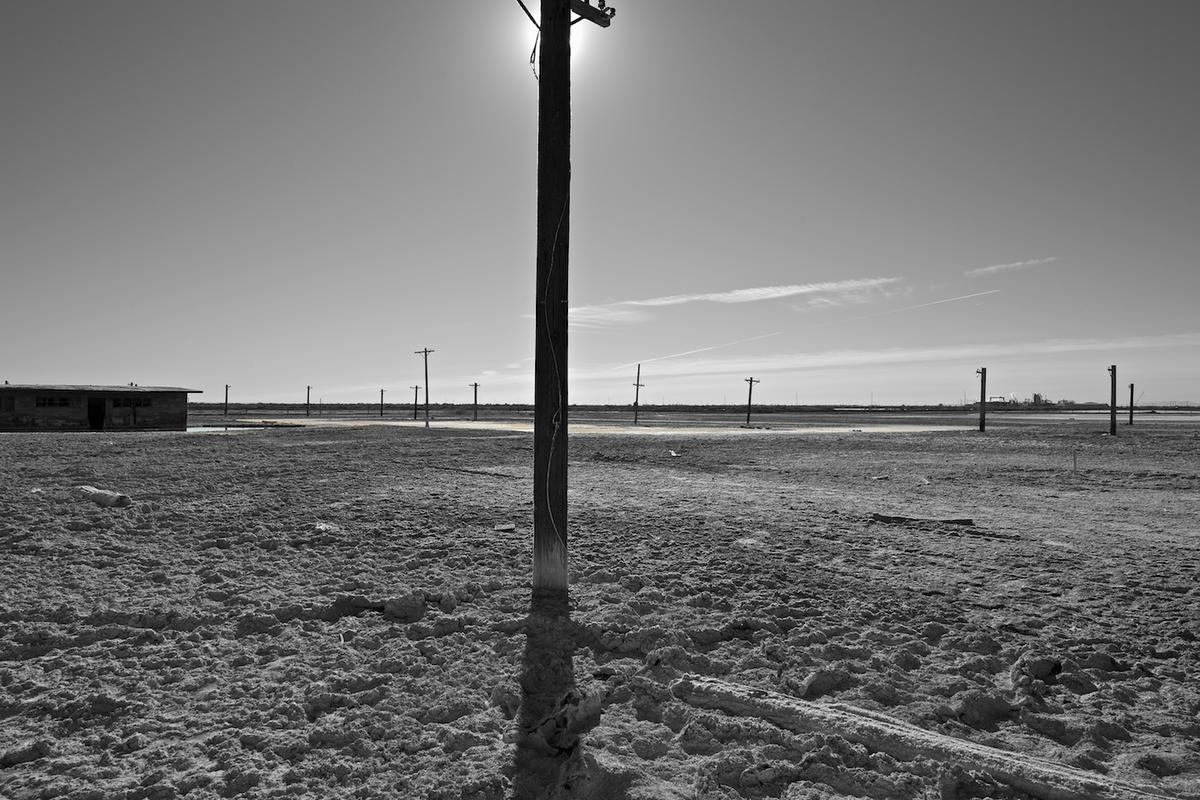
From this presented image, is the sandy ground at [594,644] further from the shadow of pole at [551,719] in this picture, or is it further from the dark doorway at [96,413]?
the dark doorway at [96,413]

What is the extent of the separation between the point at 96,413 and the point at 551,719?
39421mm

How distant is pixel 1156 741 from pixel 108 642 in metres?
5.45

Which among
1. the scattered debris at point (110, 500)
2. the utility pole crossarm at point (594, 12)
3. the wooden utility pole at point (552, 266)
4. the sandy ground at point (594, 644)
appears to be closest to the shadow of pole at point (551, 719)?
the sandy ground at point (594, 644)

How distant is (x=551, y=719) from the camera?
9.00ft

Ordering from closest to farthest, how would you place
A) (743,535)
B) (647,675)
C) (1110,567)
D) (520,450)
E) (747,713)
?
1. (747,713)
2. (647,675)
3. (1110,567)
4. (743,535)
5. (520,450)

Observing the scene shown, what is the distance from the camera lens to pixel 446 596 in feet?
14.2

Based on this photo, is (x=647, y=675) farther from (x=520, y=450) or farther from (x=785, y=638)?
(x=520, y=450)

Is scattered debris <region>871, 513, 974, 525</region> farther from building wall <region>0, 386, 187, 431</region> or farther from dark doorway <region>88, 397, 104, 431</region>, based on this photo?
dark doorway <region>88, 397, 104, 431</region>

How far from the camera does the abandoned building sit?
1170 inches

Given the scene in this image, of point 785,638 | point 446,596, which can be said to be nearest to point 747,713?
point 785,638

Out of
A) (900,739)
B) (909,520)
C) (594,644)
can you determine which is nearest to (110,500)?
(594,644)

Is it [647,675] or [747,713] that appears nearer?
[747,713]

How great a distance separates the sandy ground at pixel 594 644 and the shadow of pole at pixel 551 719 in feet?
0.16

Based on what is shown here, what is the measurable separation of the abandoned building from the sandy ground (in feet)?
99.2
